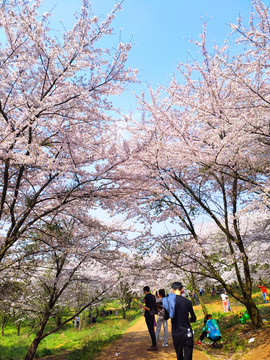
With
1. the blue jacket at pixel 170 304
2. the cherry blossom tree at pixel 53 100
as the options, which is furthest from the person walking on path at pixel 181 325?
the cherry blossom tree at pixel 53 100

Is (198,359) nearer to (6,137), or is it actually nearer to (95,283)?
(95,283)

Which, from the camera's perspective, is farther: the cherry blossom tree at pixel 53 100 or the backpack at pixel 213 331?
the backpack at pixel 213 331

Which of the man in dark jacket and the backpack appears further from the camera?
the backpack

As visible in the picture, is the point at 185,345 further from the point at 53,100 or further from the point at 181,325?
the point at 53,100

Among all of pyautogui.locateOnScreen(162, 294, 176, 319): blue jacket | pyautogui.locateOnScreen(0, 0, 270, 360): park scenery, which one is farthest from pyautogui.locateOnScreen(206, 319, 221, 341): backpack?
pyautogui.locateOnScreen(162, 294, 176, 319): blue jacket

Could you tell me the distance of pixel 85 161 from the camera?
525cm

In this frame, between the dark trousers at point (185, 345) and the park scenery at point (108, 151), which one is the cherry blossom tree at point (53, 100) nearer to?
the park scenery at point (108, 151)

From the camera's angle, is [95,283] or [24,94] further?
[95,283]

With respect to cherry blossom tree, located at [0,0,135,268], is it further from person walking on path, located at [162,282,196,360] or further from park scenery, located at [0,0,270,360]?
person walking on path, located at [162,282,196,360]

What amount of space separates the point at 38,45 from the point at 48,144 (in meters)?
1.80

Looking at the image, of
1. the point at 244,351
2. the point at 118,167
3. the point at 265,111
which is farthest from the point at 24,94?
the point at 244,351

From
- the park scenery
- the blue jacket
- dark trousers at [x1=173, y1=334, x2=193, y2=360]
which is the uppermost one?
the park scenery

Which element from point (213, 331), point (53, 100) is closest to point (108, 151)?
point (53, 100)

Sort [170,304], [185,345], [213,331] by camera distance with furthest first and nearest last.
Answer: [213,331] → [170,304] → [185,345]
